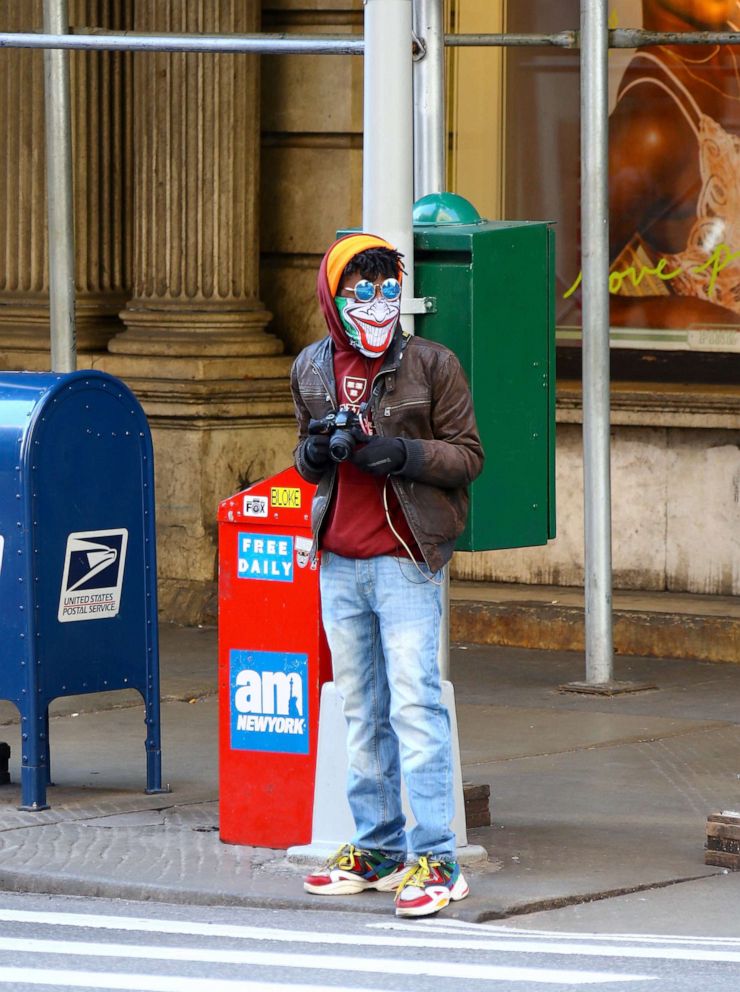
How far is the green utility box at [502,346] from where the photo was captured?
22.1 feet

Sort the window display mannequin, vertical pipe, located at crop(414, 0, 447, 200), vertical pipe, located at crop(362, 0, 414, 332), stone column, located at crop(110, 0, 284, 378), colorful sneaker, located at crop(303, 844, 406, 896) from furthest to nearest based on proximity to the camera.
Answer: stone column, located at crop(110, 0, 284, 378)
the window display mannequin
vertical pipe, located at crop(414, 0, 447, 200)
vertical pipe, located at crop(362, 0, 414, 332)
colorful sneaker, located at crop(303, 844, 406, 896)

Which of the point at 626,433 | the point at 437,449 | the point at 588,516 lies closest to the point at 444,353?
the point at 437,449

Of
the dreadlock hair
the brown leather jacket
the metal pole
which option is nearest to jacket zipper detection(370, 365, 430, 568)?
the brown leather jacket

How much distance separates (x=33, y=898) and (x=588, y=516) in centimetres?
395

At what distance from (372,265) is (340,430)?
469mm

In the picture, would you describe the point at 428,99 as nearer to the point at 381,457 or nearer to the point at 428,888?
the point at 381,457

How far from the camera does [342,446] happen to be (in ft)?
19.4

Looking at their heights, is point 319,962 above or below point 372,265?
below

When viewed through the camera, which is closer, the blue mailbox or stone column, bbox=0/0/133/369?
the blue mailbox

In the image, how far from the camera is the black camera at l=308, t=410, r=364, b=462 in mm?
5918

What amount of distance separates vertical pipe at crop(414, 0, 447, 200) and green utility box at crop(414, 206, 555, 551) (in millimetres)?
488

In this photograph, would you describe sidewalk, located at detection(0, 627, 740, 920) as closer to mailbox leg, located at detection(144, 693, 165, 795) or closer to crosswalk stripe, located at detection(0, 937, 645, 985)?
mailbox leg, located at detection(144, 693, 165, 795)

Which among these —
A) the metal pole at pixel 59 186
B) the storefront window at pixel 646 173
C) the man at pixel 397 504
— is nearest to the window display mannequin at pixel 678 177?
the storefront window at pixel 646 173

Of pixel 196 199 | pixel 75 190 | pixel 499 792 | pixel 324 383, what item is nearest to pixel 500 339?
pixel 324 383
